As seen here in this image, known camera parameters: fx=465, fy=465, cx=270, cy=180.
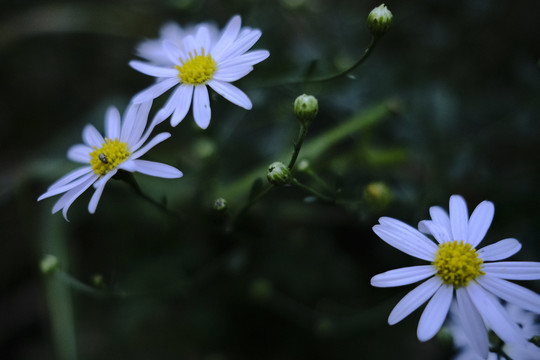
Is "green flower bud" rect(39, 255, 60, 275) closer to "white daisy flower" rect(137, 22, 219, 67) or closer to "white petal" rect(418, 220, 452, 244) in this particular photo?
"white daisy flower" rect(137, 22, 219, 67)

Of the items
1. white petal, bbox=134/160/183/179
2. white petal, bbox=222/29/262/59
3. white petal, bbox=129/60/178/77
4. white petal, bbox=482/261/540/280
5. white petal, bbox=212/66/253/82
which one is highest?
white petal, bbox=222/29/262/59

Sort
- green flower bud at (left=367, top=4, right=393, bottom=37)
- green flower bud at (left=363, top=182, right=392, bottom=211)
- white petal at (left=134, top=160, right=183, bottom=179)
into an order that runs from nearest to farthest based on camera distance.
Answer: white petal at (left=134, top=160, right=183, bottom=179) < green flower bud at (left=367, top=4, right=393, bottom=37) < green flower bud at (left=363, top=182, right=392, bottom=211)

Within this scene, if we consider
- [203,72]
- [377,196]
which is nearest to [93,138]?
[203,72]

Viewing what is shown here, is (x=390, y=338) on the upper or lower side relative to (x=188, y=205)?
lower

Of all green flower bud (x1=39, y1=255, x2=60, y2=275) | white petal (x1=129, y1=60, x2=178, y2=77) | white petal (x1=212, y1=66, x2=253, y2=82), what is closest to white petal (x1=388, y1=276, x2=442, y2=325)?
white petal (x1=212, y1=66, x2=253, y2=82)

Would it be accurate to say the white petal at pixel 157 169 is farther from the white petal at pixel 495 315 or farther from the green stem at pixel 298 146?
the white petal at pixel 495 315

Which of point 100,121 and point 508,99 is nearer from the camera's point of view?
point 508,99

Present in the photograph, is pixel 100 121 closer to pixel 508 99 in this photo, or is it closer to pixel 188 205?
pixel 188 205

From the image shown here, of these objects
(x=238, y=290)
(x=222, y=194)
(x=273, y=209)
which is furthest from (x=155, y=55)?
(x=238, y=290)
